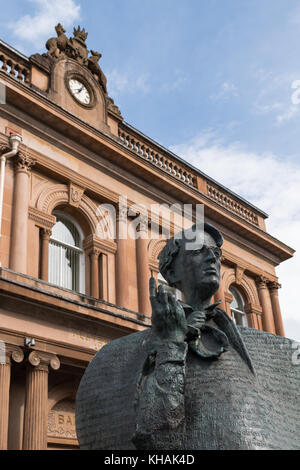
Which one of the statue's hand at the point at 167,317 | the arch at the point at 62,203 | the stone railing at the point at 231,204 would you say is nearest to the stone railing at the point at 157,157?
the stone railing at the point at 231,204

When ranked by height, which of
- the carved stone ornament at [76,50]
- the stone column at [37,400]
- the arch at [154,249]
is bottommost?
the stone column at [37,400]

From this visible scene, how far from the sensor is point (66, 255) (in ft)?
47.7

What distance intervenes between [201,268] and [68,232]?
41.6 ft

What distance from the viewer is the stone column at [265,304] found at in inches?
787

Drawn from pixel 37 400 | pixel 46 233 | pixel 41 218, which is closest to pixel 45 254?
pixel 46 233

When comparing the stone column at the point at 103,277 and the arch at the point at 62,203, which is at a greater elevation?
the arch at the point at 62,203

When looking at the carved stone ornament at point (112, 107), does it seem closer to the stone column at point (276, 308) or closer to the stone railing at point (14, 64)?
the stone railing at point (14, 64)

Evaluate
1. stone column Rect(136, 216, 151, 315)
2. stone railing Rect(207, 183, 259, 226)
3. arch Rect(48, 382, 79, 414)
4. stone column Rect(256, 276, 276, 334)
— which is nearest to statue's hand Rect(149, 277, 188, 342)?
arch Rect(48, 382, 79, 414)

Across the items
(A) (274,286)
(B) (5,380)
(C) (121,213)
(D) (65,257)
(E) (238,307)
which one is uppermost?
(A) (274,286)

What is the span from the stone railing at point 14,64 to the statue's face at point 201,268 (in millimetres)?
12765

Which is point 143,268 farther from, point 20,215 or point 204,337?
point 204,337

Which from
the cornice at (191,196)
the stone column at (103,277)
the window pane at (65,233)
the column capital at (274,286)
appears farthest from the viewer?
the column capital at (274,286)

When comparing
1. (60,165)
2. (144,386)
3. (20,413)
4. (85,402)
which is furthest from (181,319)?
(60,165)

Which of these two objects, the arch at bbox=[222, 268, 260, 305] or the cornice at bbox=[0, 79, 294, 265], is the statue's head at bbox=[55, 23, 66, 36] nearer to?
the cornice at bbox=[0, 79, 294, 265]
